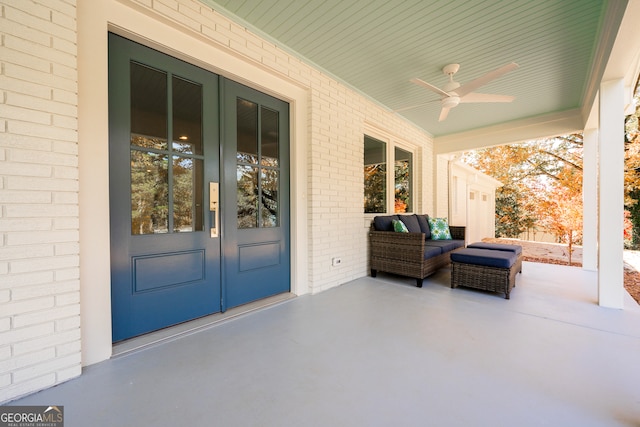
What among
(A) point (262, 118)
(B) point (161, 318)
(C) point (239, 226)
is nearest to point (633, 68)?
(A) point (262, 118)

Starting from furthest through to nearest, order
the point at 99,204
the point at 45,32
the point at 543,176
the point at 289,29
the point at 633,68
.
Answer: the point at 543,176
the point at 633,68
the point at 289,29
the point at 99,204
the point at 45,32

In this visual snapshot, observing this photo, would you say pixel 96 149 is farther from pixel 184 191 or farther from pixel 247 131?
pixel 247 131

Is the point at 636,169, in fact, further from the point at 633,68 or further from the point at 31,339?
the point at 31,339

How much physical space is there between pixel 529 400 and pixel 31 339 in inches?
111

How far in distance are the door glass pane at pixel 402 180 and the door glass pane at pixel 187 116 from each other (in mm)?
3879

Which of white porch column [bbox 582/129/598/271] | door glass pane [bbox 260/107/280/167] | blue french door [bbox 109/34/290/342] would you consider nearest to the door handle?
blue french door [bbox 109/34/290/342]

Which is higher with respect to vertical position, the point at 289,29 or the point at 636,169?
A: the point at 289,29

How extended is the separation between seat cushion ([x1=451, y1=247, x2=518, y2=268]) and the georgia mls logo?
13.0ft

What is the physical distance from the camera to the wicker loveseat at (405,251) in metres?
3.71

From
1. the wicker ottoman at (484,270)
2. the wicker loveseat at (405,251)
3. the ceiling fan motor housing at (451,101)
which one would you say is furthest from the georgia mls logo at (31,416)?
the ceiling fan motor housing at (451,101)

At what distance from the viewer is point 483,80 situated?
285 cm

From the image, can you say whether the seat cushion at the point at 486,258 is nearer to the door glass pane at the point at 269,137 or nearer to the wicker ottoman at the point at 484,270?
the wicker ottoman at the point at 484,270

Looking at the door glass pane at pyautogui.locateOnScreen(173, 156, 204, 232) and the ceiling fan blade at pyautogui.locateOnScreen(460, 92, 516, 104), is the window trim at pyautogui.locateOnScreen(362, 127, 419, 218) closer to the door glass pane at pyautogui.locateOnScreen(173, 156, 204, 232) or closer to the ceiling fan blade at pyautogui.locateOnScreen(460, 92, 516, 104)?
the ceiling fan blade at pyautogui.locateOnScreen(460, 92, 516, 104)

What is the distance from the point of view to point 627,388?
1.57 metres
